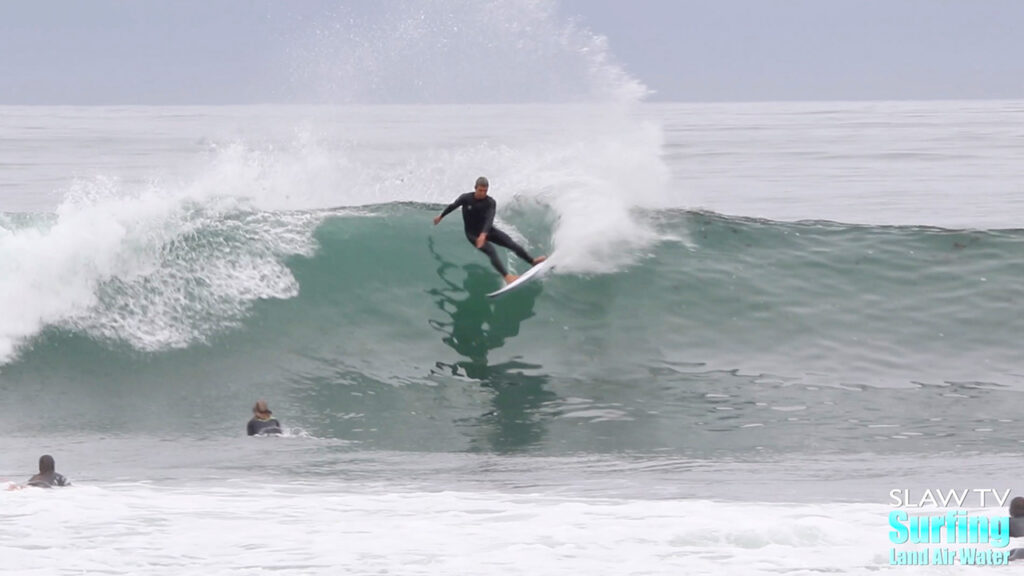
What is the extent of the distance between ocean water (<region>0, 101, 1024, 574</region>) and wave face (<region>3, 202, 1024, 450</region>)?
0.04m

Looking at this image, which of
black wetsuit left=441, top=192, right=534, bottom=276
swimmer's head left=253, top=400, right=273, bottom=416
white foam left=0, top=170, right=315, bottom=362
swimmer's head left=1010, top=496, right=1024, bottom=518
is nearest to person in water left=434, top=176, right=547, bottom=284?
black wetsuit left=441, top=192, right=534, bottom=276

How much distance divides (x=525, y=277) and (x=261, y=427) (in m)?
4.20

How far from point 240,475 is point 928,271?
9.84 m

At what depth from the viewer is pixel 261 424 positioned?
36.2 ft

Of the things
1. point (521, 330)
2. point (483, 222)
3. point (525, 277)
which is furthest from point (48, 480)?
point (525, 277)

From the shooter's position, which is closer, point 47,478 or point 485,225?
point 47,478

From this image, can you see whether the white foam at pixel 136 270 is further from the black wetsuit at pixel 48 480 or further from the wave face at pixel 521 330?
the black wetsuit at pixel 48 480

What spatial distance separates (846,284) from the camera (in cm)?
1534

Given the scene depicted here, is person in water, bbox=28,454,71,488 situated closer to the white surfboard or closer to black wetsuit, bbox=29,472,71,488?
black wetsuit, bbox=29,472,71,488

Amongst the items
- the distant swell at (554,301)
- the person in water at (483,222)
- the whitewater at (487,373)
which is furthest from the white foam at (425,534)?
the person in water at (483,222)

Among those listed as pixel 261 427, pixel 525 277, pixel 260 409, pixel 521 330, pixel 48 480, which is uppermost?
pixel 525 277

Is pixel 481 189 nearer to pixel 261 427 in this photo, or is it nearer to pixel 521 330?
pixel 521 330

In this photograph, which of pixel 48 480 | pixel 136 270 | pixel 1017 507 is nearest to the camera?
pixel 1017 507

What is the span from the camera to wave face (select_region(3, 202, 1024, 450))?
11.9m
